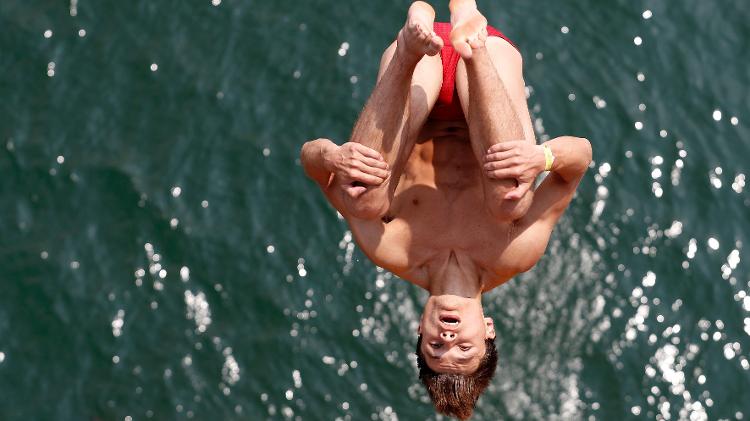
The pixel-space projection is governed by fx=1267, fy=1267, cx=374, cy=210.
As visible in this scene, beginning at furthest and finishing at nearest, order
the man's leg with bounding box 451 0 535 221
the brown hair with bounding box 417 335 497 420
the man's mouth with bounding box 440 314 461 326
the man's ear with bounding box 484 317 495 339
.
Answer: the man's ear with bounding box 484 317 495 339, the brown hair with bounding box 417 335 497 420, the man's mouth with bounding box 440 314 461 326, the man's leg with bounding box 451 0 535 221

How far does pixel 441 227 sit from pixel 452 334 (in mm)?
679

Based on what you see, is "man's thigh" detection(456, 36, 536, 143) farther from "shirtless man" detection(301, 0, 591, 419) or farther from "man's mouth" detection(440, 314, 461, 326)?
"man's mouth" detection(440, 314, 461, 326)

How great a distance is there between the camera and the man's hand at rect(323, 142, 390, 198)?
6.90 metres

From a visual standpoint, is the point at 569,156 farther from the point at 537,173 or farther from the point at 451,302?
the point at 451,302

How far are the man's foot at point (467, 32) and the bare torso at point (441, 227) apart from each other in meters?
0.98

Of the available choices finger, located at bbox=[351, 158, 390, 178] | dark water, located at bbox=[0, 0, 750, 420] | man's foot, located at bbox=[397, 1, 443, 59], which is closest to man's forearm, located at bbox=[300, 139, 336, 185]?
finger, located at bbox=[351, 158, 390, 178]

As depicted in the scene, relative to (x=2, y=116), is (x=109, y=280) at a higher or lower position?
lower

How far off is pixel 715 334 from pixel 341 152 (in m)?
6.65

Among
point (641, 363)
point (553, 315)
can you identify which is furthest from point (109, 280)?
point (641, 363)

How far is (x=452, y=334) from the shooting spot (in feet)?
24.1

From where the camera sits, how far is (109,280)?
12594 millimetres

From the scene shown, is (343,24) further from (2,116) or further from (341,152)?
(341,152)

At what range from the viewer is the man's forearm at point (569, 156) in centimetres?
704

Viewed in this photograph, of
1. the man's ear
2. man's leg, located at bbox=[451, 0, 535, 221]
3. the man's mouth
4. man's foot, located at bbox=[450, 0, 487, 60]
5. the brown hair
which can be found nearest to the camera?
man's foot, located at bbox=[450, 0, 487, 60]
